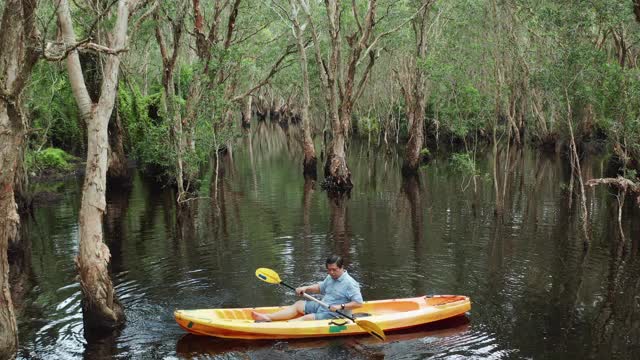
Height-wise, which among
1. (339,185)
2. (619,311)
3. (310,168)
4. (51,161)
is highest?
(51,161)

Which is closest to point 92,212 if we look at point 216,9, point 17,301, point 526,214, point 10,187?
point 10,187

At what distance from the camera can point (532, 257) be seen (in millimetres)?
15477

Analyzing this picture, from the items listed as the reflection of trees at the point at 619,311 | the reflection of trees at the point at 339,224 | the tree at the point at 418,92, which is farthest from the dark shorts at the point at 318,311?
the tree at the point at 418,92

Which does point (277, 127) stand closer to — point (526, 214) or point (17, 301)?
point (526, 214)

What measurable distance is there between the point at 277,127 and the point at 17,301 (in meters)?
65.7

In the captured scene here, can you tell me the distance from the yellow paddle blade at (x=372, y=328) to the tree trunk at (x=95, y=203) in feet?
14.3

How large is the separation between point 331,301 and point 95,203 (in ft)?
14.4

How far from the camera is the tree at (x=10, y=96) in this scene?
7.62m

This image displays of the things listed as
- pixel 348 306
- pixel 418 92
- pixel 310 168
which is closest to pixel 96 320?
pixel 348 306

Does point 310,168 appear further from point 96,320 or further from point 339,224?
point 96,320

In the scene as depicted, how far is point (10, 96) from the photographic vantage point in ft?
25.5

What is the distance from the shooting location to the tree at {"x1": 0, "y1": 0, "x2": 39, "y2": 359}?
7.62 meters

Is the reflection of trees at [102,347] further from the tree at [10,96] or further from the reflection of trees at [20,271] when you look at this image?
the reflection of trees at [20,271]

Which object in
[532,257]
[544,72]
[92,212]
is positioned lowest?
[532,257]
